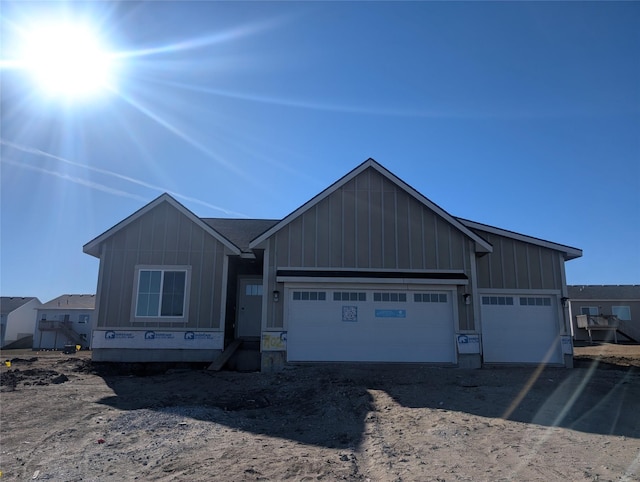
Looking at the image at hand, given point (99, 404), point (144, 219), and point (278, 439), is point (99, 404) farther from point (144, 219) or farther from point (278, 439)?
point (144, 219)

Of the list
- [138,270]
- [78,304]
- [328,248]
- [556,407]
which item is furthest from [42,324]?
[556,407]

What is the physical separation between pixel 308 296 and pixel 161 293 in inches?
186

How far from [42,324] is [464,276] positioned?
40.3 metres

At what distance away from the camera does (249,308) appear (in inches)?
683

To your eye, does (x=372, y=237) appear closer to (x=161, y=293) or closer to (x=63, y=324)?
(x=161, y=293)

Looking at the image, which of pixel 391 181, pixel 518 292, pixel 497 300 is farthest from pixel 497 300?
pixel 391 181

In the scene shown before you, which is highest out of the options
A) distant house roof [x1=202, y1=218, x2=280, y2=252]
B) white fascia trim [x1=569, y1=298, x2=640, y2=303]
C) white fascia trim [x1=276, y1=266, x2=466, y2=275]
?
distant house roof [x1=202, y1=218, x2=280, y2=252]

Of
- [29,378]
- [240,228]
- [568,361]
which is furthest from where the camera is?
[240,228]

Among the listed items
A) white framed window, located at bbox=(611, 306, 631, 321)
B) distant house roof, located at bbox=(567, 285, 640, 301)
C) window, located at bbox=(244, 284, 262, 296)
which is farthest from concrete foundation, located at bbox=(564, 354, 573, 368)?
white framed window, located at bbox=(611, 306, 631, 321)

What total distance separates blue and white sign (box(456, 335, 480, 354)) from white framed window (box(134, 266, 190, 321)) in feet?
27.2

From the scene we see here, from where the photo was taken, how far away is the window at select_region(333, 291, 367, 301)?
1359 cm

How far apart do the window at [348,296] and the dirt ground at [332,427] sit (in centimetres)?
228

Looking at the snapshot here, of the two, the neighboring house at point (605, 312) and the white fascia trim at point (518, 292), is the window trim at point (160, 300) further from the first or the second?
the neighboring house at point (605, 312)

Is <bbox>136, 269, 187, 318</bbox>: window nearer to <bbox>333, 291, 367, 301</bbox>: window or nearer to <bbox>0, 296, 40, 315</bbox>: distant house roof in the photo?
<bbox>333, 291, 367, 301</bbox>: window
